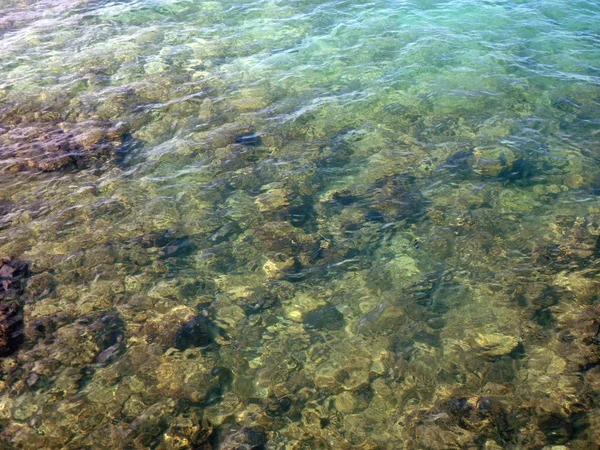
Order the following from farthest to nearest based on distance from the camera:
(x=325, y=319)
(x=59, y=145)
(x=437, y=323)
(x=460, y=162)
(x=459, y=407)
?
1. (x=59, y=145)
2. (x=460, y=162)
3. (x=325, y=319)
4. (x=437, y=323)
5. (x=459, y=407)

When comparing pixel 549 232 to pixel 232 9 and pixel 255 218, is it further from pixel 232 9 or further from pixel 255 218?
pixel 232 9

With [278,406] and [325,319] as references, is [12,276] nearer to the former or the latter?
[278,406]

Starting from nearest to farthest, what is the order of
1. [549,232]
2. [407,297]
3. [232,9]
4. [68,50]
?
[407,297] < [549,232] < [68,50] < [232,9]

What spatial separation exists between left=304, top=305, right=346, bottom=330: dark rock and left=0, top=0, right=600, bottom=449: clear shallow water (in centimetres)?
5

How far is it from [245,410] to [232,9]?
19413 mm

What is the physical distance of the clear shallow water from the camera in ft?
23.4

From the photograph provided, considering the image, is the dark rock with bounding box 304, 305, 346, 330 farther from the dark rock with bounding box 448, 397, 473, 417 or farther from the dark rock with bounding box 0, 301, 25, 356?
the dark rock with bounding box 0, 301, 25, 356

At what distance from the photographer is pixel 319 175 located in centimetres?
1184

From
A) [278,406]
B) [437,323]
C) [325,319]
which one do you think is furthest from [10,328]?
[437,323]

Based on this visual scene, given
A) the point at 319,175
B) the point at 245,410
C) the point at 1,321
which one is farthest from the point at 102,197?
the point at 245,410

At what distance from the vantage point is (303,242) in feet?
32.9

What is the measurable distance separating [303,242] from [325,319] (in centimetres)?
208

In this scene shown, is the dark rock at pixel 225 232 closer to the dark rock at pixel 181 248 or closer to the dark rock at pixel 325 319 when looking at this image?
the dark rock at pixel 181 248

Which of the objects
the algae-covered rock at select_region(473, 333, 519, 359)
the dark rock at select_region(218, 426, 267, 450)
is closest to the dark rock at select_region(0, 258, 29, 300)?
the dark rock at select_region(218, 426, 267, 450)
